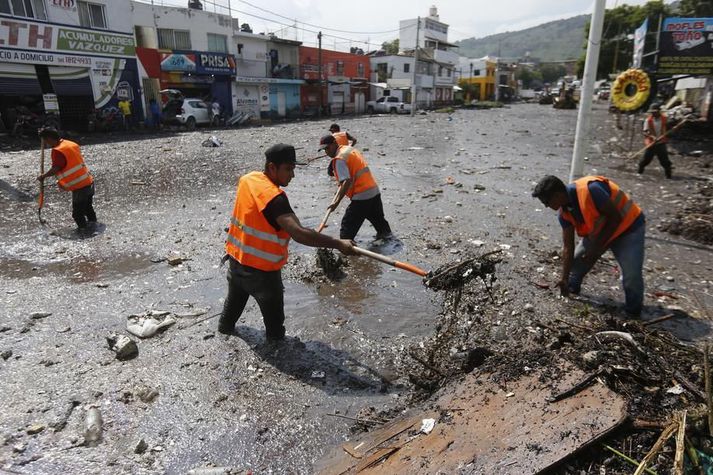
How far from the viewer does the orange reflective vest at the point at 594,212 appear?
3.39 metres

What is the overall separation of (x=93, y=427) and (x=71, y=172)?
14.7 ft

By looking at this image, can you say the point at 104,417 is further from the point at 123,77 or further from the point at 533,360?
the point at 123,77

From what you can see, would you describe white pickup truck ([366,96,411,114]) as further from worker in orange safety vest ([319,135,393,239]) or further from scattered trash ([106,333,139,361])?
scattered trash ([106,333,139,361])

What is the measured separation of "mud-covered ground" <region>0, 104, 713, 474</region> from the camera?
256cm

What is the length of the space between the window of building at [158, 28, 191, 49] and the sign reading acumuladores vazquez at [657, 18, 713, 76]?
2290 cm

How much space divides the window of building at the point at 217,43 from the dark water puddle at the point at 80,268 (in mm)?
24330

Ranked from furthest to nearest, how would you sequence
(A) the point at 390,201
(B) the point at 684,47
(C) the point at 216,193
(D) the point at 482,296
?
1. (B) the point at 684,47
2. (C) the point at 216,193
3. (A) the point at 390,201
4. (D) the point at 482,296

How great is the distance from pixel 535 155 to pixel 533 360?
419 inches

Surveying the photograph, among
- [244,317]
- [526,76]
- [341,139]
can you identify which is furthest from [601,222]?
[526,76]

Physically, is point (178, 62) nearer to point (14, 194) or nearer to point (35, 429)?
point (14, 194)

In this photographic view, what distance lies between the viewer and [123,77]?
20.1 m

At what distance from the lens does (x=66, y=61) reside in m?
17.7

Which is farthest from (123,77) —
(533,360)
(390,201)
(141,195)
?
(533,360)

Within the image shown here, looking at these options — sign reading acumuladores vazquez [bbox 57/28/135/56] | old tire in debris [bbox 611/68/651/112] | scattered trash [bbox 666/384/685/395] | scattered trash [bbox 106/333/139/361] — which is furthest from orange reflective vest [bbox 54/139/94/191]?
sign reading acumuladores vazquez [bbox 57/28/135/56]
